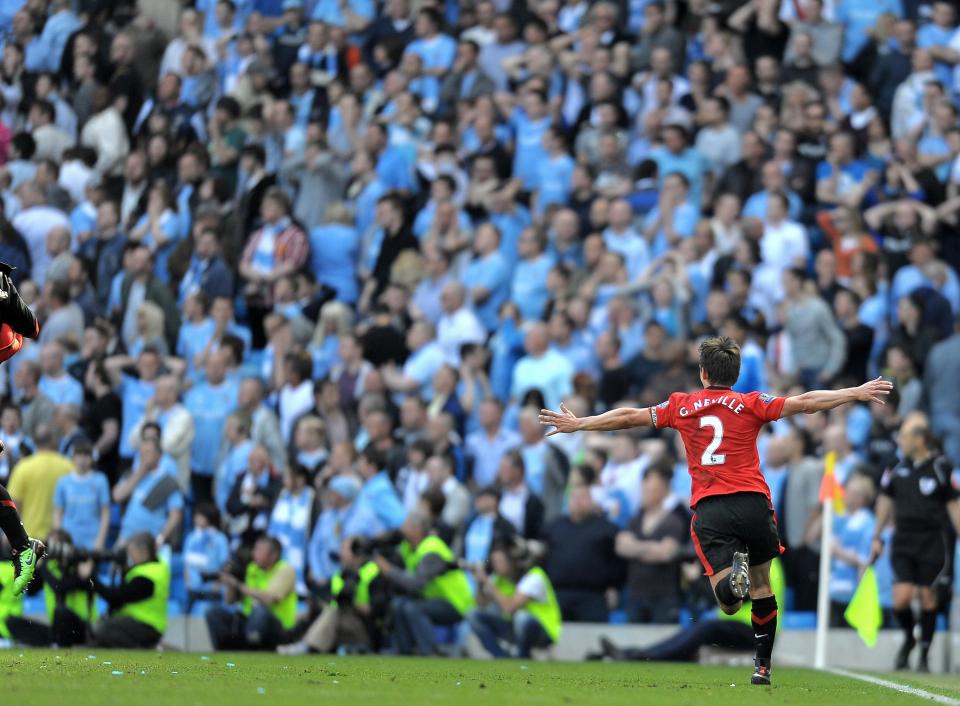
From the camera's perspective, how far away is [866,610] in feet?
50.0

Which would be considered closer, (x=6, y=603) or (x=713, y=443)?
(x=713, y=443)

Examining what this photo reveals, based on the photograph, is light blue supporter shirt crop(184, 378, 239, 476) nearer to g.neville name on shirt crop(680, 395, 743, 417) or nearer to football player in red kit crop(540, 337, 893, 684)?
football player in red kit crop(540, 337, 893, 684)

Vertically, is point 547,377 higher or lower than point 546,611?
higher

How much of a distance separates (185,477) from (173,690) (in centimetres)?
1047

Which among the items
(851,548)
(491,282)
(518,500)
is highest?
(491,282)

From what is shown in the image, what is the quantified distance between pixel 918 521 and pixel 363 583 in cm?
506

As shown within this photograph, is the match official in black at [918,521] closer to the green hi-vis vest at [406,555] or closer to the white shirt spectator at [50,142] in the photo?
the green hi-vis vest at [406,555]

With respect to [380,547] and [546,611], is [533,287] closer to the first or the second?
[380,547]

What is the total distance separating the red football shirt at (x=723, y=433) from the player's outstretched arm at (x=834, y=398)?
17cm

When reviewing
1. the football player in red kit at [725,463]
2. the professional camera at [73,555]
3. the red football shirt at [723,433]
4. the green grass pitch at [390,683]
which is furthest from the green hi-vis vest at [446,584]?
the red football shirt at [723,433]

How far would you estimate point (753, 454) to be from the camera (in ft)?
34.9

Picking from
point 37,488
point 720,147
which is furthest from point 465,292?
point 37,488

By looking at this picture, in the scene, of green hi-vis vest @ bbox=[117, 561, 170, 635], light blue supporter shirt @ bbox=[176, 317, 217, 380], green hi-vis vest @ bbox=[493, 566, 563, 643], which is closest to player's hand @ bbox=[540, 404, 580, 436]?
green hi-vis vest @ bbox=[493, 566, 563, 643]

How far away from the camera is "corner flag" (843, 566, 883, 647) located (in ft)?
49.8
